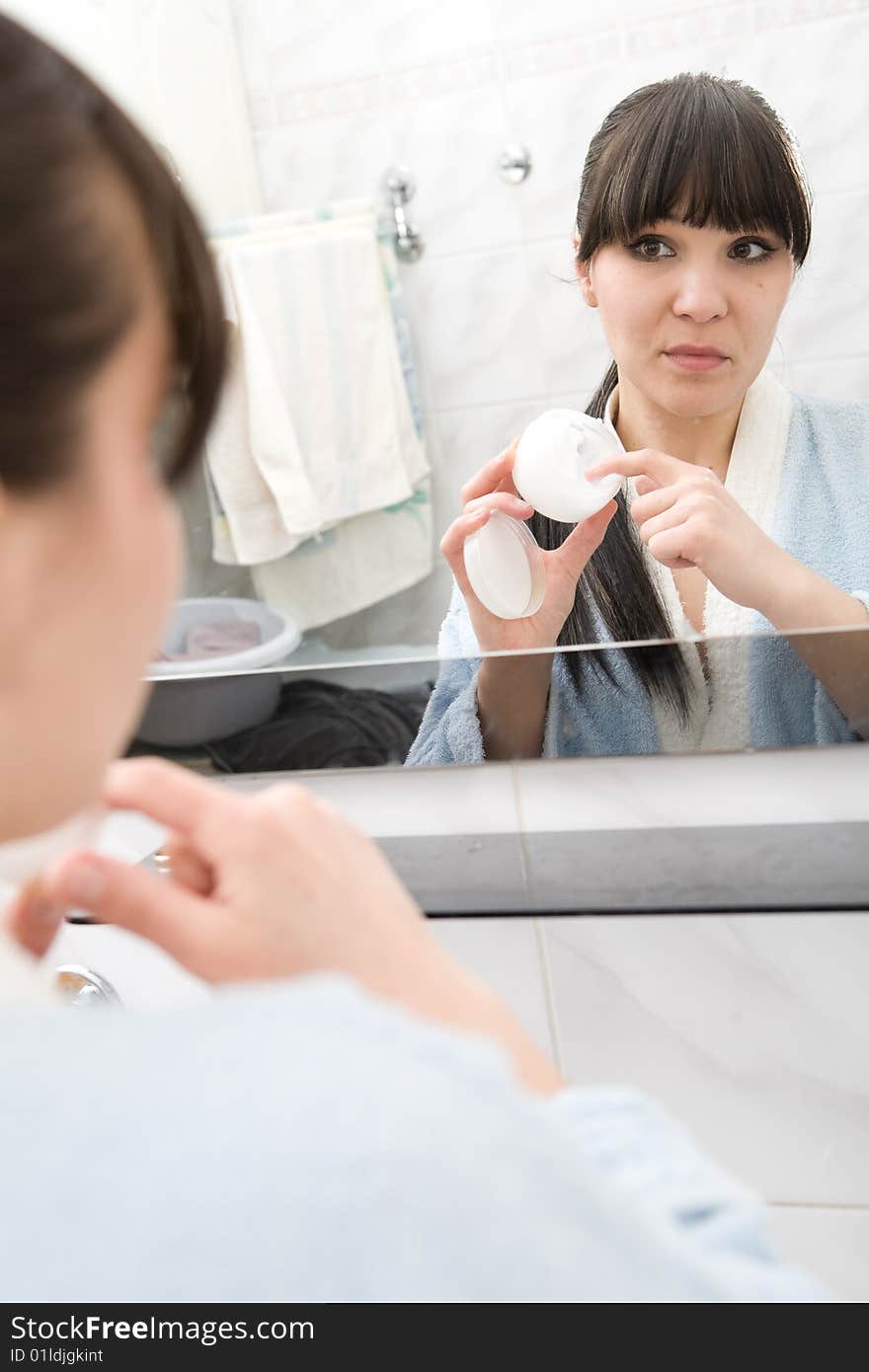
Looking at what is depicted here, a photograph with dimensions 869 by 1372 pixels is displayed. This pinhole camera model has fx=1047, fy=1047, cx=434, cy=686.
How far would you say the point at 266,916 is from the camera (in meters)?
0.34

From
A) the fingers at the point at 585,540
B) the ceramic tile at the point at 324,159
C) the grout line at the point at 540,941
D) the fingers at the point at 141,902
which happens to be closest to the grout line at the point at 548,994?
the grout line at the point at 540,941

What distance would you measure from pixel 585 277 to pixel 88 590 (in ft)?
1.20

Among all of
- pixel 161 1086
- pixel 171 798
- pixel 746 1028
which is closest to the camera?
pixel 161 1086

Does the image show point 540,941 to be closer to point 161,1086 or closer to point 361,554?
point 361,554

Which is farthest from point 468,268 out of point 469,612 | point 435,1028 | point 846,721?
point 435,1028

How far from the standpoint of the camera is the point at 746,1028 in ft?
2.01

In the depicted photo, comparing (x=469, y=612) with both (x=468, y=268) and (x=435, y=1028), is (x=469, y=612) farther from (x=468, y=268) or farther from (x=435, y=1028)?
(x=435, y=1028)

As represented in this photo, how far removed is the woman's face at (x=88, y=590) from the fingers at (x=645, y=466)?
30 centimetres

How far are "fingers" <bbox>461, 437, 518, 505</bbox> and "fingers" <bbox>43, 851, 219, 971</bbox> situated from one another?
320 mm

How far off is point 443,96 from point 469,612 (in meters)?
0.28

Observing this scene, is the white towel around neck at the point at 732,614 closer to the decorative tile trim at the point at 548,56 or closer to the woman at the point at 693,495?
the woman at the point at 693,495

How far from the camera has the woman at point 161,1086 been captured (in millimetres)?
260

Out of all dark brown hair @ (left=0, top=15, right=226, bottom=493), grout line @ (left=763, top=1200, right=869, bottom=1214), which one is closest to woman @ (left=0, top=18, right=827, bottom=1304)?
dark brown hair @ (left=0, top=15, right=226, bottom=493)

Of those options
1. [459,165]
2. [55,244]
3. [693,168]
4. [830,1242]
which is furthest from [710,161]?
[830,1242]
